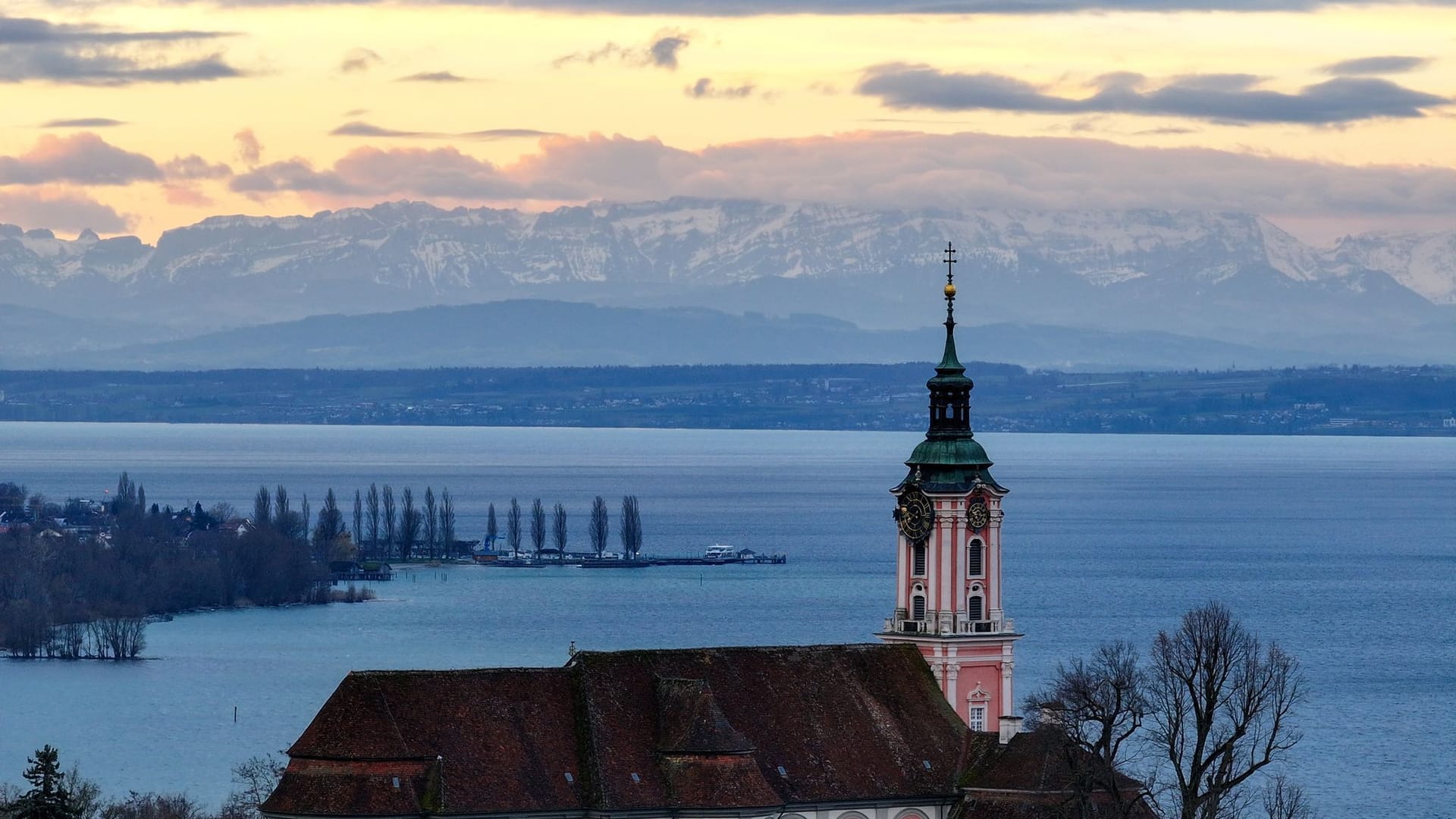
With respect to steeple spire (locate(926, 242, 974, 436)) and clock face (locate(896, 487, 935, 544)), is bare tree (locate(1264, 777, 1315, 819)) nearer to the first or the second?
clock face (locate(896, 487, 935, 544))

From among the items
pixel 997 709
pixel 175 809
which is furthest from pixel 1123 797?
pixel 175 809

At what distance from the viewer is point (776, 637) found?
16662 cm

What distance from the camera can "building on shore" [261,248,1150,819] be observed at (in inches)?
2697

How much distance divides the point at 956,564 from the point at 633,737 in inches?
524

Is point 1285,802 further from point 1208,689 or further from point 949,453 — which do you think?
point 1208,689

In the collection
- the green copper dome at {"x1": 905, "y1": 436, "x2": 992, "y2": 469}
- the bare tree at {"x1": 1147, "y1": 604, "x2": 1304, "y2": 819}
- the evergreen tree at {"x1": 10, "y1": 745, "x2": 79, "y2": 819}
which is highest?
the green copper dome at {"x1": 905, "y1": 436, "x2": 992, "y2": 469}

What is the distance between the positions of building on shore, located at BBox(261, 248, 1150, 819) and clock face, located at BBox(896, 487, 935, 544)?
0.07 m

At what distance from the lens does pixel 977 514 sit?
81688 millimetres

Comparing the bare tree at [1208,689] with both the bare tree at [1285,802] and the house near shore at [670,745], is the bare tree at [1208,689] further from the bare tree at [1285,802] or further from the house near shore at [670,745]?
the house near shore at [670,745]

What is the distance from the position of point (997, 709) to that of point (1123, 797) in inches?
402

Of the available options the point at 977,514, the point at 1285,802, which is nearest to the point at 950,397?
the point at 977,514

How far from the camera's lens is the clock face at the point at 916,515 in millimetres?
81625

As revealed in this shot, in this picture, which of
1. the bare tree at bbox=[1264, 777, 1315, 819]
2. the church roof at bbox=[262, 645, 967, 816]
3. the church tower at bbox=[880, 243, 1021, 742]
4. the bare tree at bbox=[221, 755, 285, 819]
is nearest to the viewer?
the church roof at bbox=[262, 645, 967, 816]

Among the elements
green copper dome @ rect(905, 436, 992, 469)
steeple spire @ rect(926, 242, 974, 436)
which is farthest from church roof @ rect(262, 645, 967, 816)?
steeple spire @ rect(926, 242, 974, 436)
